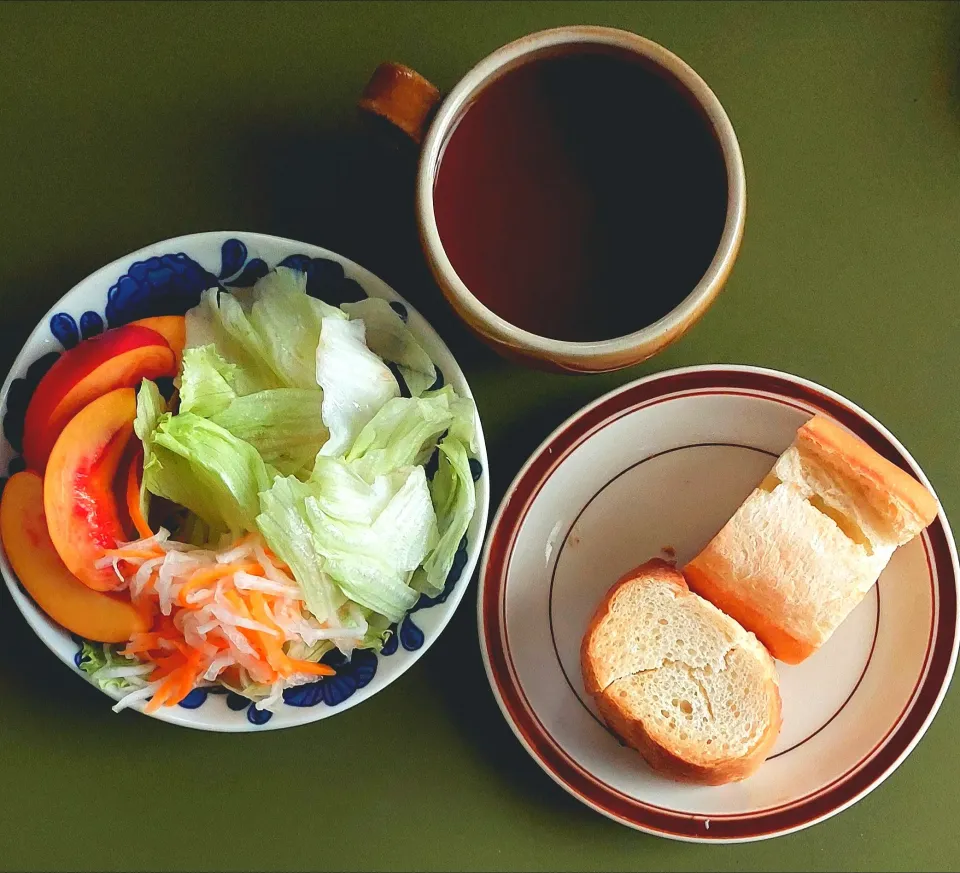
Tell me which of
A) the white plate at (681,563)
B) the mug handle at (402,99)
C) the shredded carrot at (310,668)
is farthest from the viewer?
the white plate at (681,563)

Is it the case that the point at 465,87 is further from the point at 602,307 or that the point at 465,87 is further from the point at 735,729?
the point at 735,729

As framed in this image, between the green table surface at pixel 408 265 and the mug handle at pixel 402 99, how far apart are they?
0.24 metres

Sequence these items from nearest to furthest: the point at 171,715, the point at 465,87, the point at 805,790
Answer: the point at 465,87
the point at 171,715
the point at 805,790

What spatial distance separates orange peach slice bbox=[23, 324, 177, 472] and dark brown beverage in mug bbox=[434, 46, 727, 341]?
31cm

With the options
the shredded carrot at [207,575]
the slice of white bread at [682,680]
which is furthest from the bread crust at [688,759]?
the shredded carrot at [207,575]

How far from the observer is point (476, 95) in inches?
32.2

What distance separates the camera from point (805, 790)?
1001 mm

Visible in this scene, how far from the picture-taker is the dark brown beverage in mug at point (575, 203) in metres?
0.83

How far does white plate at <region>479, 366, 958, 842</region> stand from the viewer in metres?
0.99

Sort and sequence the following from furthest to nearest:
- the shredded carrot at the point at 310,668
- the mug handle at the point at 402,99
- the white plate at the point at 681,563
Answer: the white plate at the point at 681,563 → the shredded carrot at the point at 310,668 → the mug handle at the point at 402,99

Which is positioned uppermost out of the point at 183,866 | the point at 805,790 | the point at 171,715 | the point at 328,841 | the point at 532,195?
the point at 532,195

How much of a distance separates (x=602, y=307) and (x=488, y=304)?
0.10 meters

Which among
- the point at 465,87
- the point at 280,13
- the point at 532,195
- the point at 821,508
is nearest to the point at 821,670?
the point at 821,508

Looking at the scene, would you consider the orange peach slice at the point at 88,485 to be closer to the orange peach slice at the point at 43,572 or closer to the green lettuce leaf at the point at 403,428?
the orange peach slice at the point at 43,572
